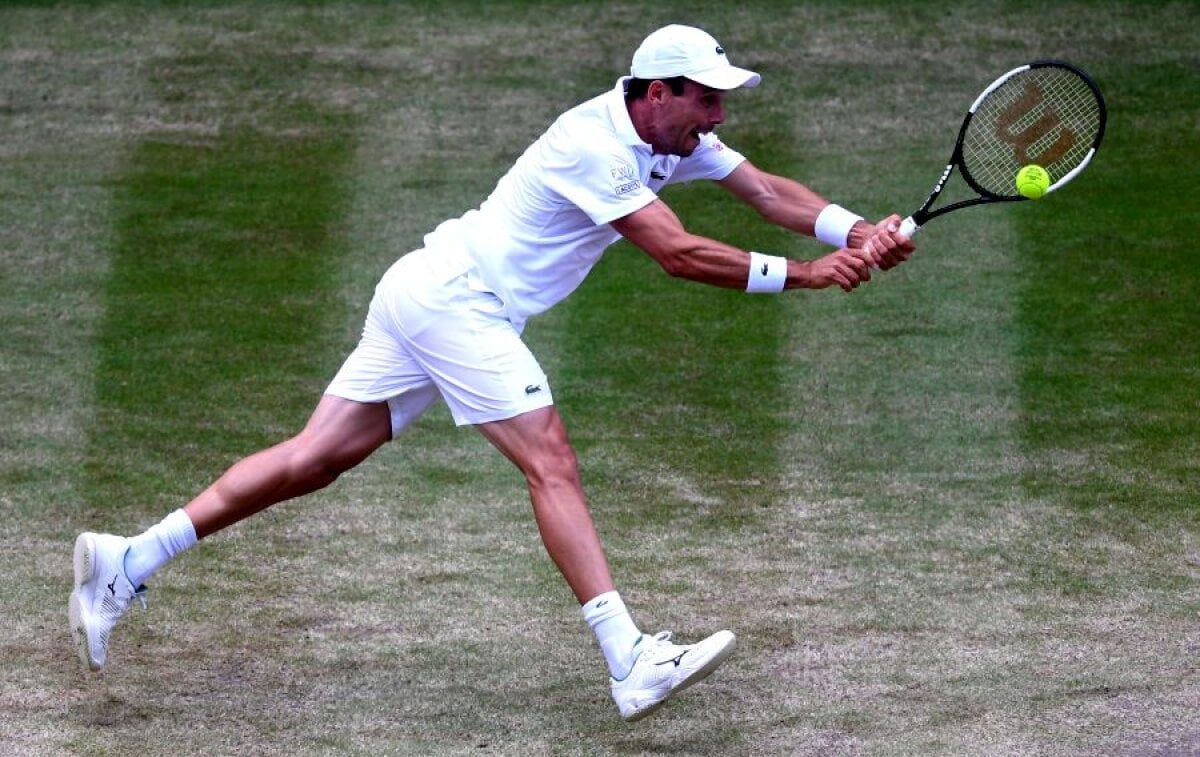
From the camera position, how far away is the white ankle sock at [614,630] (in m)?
5.66

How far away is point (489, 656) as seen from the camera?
20.9 feet

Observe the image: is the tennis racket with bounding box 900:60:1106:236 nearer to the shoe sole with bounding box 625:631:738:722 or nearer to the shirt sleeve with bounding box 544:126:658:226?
the shirt sleeve with bounding box 544:126:658:226

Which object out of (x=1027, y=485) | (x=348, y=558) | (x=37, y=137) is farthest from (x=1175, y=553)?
(x=37, y=137)

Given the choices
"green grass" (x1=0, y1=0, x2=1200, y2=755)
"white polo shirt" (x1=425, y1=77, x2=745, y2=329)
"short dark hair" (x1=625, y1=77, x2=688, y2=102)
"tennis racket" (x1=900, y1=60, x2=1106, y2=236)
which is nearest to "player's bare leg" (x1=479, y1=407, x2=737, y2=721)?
"green grass" (x1=0, y1=0, x2=1200, y2=755)

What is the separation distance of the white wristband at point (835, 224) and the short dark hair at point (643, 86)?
81cm

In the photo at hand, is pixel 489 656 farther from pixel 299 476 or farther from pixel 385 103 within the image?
pixel 385 103

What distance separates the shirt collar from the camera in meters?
6.04

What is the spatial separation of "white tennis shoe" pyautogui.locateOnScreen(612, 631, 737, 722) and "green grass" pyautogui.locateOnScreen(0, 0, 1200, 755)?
0.16 metres

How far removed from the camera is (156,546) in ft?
20.4

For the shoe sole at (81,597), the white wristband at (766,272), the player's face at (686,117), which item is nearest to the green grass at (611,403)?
the shoe sole at (81,597)

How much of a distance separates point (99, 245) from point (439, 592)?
5.03 metres

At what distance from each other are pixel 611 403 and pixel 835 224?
2.89 m

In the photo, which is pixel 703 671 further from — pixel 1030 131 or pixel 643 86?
pixel 1030 131

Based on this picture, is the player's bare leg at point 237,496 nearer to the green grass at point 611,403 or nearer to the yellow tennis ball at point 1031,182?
the green grass at point 611,403
